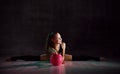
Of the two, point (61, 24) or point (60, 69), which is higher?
point (61, 24)

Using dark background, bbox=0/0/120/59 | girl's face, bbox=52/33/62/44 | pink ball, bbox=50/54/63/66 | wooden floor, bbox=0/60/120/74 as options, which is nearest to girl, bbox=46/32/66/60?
girl's face, bbox=52/33/62/44

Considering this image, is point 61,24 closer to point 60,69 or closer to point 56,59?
point 56,59

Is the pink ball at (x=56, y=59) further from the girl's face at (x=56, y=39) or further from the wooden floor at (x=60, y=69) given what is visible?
the girl's face at (x=56, y=39)

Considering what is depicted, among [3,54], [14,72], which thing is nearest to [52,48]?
[14,72]

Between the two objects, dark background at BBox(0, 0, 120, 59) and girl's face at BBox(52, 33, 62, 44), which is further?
dark background at BBox(0, 0, 120, 59)

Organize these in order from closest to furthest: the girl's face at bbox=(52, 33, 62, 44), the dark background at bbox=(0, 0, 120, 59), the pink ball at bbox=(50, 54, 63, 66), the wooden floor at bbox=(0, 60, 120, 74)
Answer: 1. the wooden floor at bbox=(0, 60, 120, 74)
2. the pink ball at bbox=(50, 54, 63, 66)
3. the girl's face at bbox=(52, 33, 62, 44)
4. the dark background at bbox=(0, 0, 120, 59)

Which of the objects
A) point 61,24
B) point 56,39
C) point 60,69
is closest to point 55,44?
point 56,39


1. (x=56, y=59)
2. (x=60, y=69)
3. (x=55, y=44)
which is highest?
(x=55, y=44)

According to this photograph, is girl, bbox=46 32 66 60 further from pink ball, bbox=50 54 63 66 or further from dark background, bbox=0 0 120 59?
dark background, bbox=0 0 120 59

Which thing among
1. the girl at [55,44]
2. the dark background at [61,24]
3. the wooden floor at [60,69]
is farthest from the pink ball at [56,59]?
the dark background at [61,24]

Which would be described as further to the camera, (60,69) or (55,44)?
(55,44)

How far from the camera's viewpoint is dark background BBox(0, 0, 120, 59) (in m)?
6.55

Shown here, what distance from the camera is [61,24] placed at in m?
6.55

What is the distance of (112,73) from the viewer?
334cm
